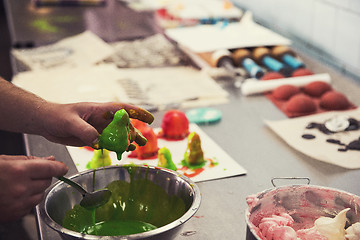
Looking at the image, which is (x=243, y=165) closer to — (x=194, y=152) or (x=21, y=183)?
(x=194, y=152)

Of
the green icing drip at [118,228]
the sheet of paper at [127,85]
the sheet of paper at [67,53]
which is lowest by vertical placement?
the sheet of paper at [127,85]

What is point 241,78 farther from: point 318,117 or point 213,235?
point 213,235

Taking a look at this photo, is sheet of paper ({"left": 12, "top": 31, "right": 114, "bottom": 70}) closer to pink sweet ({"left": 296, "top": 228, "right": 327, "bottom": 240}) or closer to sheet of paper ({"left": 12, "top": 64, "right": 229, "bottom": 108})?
sheet of paper ({"left": 12, "top": 64, "right": 229, "bottom": 108})

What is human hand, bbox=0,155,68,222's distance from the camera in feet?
3.09

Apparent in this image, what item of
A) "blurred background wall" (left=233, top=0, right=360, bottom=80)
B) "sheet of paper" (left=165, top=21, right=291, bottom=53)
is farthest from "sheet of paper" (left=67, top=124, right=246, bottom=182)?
"blurred background wall" (left=233, top=0, right=360, bottom=80)

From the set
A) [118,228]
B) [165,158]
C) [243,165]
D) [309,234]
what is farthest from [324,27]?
[118,228]

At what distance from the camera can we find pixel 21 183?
95 cm

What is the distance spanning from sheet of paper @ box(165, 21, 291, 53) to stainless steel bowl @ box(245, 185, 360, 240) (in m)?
1.31

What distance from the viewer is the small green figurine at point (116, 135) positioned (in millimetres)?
1141

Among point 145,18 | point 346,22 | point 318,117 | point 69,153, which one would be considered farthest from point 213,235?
point 145,18

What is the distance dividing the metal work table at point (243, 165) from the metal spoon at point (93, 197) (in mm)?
111

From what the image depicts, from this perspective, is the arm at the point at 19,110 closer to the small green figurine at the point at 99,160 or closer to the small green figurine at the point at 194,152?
the small green figurine at the point at 99,160

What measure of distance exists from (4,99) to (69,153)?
31 centimetres

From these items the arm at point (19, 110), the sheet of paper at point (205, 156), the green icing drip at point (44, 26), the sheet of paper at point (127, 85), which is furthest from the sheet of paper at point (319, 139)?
the green icing drip at point (44, 26)
